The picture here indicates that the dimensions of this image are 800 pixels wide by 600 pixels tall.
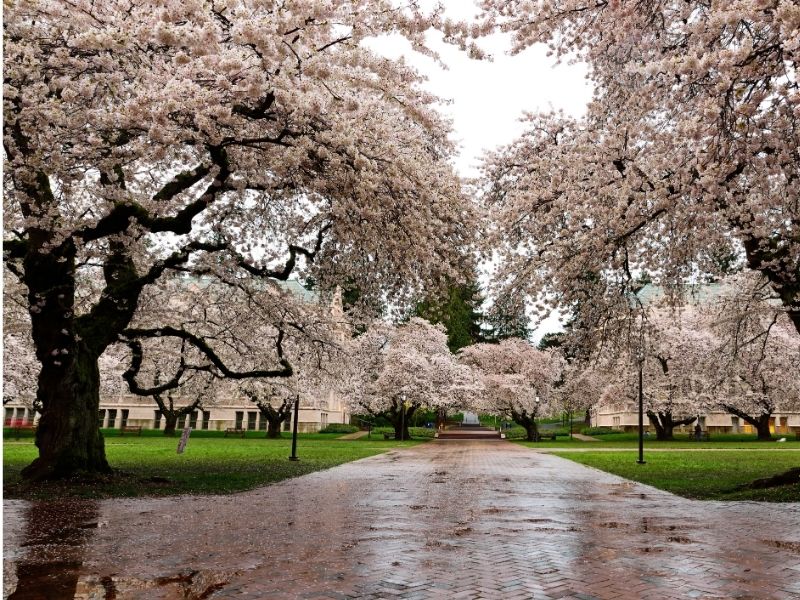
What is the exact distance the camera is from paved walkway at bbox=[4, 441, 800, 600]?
5215 millimetres

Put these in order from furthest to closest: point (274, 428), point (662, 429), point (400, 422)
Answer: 1. point (274, 428)
2. point (400, 422)
3. point (662, 429)

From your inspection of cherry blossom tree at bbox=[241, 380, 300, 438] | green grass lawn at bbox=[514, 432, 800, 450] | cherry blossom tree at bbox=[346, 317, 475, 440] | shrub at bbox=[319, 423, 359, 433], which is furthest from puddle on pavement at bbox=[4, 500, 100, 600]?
shrub at bbox=[319, 423, 359, 433]

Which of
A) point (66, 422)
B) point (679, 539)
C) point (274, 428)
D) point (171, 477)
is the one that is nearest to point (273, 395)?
point (274, 428)

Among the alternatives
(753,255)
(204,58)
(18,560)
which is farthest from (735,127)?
(18,560)

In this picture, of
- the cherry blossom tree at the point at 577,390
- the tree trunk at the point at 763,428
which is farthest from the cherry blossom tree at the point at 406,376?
the tree trunk at the point at 763,428

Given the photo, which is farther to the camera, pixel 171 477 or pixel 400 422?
pixel 400 422

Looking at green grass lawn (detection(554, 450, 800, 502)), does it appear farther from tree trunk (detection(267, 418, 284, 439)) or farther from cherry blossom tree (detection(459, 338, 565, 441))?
tree trunk (detection(267, 418, 284, 439))

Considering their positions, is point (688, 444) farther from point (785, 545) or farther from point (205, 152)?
Result: point (205, 152)

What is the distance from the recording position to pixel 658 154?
1012 cm

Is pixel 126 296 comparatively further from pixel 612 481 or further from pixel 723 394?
pixel 723 394

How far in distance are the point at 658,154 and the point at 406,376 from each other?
113ft

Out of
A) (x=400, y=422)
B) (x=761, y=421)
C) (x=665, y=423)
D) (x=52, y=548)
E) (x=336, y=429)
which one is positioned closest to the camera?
(x=52, y=548)

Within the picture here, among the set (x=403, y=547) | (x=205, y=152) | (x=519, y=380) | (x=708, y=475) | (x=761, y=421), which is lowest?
(x=708, y=475)

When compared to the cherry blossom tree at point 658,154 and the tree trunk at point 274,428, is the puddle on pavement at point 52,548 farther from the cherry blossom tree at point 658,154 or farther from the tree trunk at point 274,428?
the tree trunk at point 274,428
